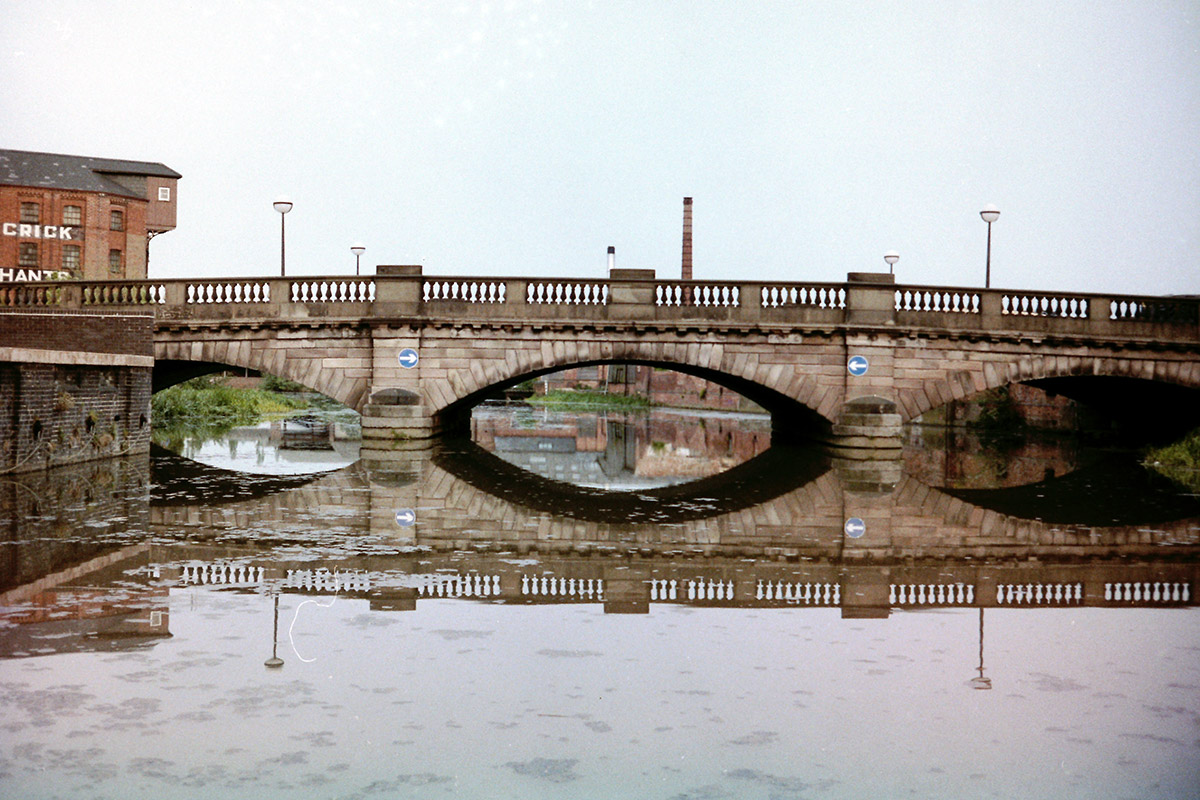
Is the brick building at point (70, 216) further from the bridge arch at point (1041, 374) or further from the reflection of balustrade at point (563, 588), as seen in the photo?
the reflection of balustrade at point (563, 588)

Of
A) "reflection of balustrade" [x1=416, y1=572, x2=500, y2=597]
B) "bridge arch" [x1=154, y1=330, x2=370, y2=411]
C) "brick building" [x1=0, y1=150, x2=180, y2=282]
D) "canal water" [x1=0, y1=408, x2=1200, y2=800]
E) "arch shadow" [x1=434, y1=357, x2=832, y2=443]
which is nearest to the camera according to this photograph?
"canal water" [x1=0, y1=408, x2=1200, y2=800]

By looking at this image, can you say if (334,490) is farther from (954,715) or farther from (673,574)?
(954,715)

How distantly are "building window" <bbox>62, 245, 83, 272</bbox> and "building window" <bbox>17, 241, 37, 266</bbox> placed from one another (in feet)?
5.01

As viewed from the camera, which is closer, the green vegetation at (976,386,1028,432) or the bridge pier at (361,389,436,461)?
the bridge pier at (361,389,436,461)

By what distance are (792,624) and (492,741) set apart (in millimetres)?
3014

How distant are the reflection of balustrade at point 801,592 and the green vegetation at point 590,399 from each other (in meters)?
53.8

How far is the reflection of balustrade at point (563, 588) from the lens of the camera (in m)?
7.91

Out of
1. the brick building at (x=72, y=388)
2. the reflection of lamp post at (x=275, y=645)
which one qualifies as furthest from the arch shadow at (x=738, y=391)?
the reflection of lamp post at (x=275, y=645)

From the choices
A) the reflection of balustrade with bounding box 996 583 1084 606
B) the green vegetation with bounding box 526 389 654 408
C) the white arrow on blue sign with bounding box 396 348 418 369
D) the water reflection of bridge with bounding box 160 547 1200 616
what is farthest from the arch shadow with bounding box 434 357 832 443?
the green vegetation with bounding box 526 389 654 408

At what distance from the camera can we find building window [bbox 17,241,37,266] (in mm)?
63469

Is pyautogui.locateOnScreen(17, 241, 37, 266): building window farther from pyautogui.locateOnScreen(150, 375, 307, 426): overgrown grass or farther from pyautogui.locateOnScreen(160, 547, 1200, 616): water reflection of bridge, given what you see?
pyautogui.locateOnScreen(160, 547, 1200, 616): water reflection of bridge

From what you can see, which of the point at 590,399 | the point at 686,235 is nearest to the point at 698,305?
→ the point at 686,235

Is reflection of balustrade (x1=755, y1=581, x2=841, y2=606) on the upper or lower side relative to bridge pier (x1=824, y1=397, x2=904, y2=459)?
lower

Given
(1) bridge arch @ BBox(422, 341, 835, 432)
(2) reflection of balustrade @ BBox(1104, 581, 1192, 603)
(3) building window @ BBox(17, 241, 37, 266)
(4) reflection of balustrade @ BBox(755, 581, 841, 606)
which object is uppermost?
(3) building window @ BBox(17, 241, 37, 266)
